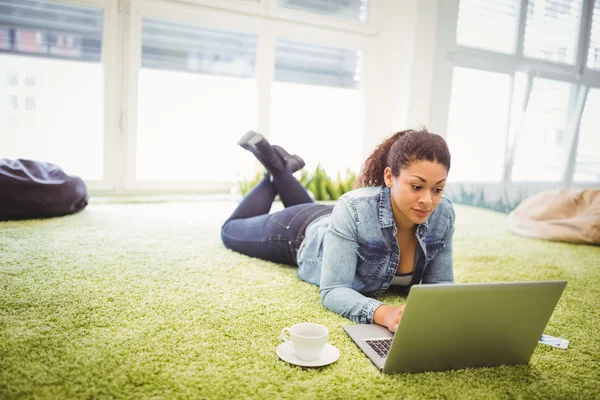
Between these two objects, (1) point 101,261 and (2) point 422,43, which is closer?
(1) point 101,261

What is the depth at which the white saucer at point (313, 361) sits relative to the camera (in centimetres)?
106

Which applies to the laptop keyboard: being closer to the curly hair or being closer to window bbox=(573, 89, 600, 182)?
the curly hair

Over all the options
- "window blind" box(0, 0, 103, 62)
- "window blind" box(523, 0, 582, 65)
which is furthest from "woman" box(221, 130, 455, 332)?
"window blind" box(523, 0, 582, 65)

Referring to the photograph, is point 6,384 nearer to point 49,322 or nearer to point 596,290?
point 49,322

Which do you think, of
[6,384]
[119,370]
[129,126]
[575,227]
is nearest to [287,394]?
[119,370]

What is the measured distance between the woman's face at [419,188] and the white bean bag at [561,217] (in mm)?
2018

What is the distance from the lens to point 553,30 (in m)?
3.77

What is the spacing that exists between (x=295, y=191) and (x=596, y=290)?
4.33 ft

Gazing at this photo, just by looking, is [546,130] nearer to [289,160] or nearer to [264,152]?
[289,160]

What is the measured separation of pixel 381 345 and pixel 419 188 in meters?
0.43

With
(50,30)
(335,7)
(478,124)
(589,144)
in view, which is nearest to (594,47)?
(589,144)

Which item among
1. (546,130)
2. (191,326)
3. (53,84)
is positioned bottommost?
(191,326)

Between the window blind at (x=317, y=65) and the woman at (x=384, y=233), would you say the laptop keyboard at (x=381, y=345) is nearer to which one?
the woman at (x=384, y=233)

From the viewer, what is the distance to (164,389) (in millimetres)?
958
